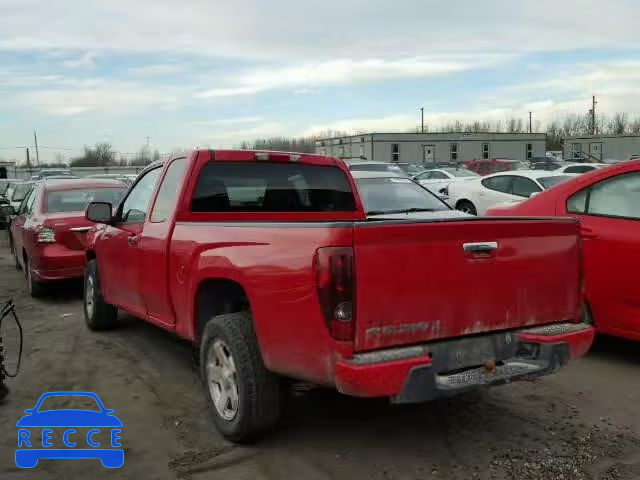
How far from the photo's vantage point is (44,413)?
4.48 m

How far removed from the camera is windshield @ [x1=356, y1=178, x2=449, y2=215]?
8.71 m

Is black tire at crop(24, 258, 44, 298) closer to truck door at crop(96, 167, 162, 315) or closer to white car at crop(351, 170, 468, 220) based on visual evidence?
truck door at crop(96, 167, 162, 315)

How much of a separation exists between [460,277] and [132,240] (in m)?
3.07

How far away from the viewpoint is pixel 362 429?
13.9 ft

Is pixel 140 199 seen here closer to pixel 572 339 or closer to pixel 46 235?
pixel 46 235

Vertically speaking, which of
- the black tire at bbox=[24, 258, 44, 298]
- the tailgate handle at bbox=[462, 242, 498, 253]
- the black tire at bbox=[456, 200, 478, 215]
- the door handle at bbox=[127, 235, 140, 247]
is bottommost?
the black tire at bbox=[24, 258, 44, 298]

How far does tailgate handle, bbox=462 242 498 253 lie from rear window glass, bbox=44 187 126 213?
700 cm

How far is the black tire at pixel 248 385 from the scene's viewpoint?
3797mm

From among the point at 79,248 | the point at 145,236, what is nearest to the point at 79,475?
the point at 145,236

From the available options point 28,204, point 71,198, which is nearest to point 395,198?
point 71,198

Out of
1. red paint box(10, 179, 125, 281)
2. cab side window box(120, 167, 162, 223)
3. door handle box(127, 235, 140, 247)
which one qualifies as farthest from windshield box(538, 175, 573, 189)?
door handle box(127, 235, 140, 247)

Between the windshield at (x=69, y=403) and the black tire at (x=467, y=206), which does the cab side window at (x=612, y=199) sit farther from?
the black tire at (x=467, y=206)

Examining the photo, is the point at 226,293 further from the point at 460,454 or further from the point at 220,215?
the point at 460,454

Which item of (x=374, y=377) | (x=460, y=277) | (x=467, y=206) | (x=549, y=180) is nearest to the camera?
(x=374, y=377)
